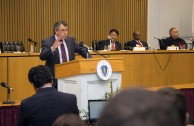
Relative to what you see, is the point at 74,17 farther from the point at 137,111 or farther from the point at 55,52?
the point at 137,111

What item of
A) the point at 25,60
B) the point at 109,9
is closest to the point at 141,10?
the point at 109,9

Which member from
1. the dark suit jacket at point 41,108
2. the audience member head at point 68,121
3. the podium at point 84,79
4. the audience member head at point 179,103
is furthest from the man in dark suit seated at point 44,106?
the audience member head at point 179,103

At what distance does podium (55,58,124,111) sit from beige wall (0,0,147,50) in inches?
292

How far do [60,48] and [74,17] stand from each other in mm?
7606

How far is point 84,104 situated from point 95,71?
42 cm

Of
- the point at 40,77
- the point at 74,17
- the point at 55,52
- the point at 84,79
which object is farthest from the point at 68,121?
the point at 74,17

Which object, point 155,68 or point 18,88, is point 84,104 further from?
point 155,68

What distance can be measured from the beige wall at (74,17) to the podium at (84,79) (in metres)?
7.40

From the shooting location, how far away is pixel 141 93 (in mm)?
816

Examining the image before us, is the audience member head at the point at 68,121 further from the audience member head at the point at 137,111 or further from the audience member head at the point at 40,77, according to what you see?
the audience member head at the point at 40,77

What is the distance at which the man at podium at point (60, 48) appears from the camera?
5.79 m

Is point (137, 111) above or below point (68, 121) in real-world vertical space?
above

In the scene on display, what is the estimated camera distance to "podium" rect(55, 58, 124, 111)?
212 inches

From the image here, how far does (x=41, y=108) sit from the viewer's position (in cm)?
324
